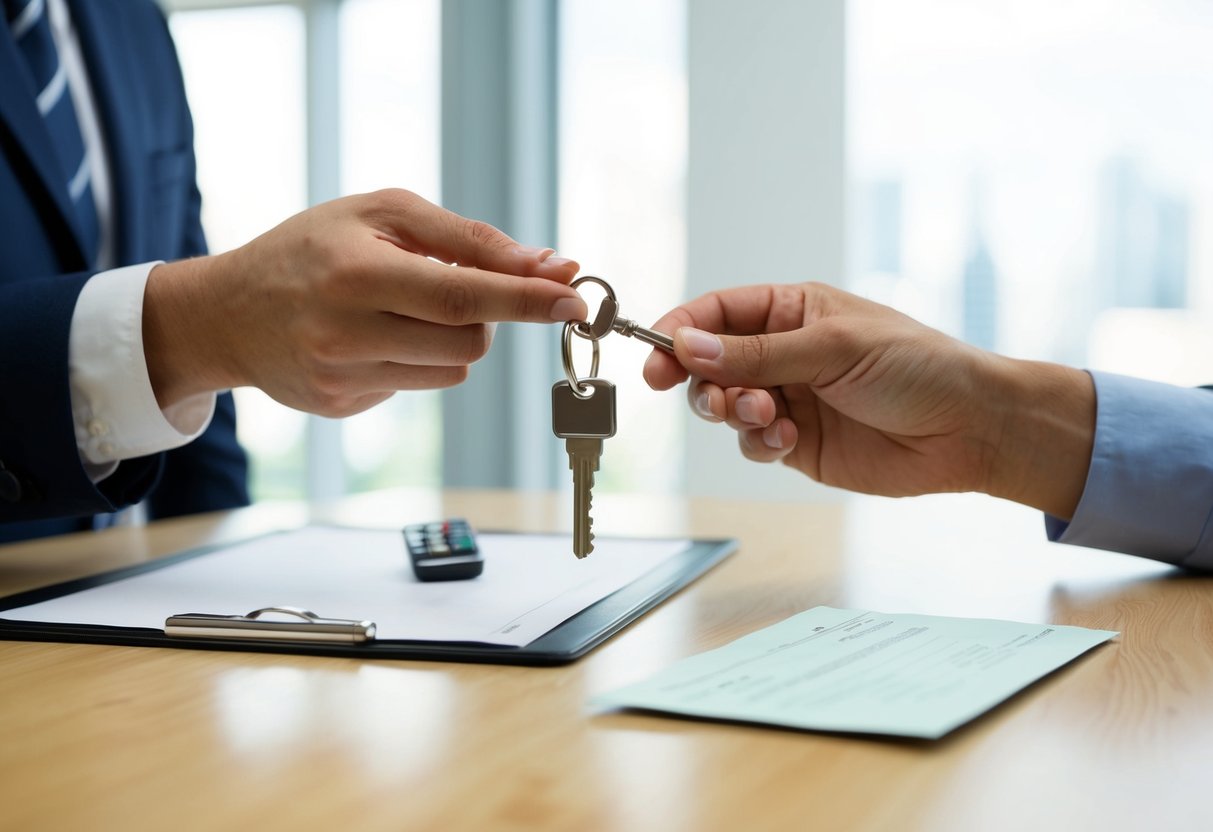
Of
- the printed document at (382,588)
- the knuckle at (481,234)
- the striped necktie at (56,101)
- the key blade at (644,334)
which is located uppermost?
the striped necktie at (56,101)

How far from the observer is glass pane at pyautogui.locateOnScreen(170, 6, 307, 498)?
3.95m

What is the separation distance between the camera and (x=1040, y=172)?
2.95m

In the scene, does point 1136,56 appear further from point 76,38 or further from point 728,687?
point 728,687

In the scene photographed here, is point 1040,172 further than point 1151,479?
Yes

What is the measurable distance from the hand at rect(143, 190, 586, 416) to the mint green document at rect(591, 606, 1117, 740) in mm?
279

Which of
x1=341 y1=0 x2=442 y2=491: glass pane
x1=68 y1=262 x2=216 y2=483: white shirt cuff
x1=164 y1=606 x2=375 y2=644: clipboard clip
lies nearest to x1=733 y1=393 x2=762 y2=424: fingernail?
x1=164 y1=606 x2=375 y2=644: clipboard clip

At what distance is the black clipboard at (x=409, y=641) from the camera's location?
2.01ft

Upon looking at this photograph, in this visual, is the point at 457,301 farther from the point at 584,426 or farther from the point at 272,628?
the point at 272,628

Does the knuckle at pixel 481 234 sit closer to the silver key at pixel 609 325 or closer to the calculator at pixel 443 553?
the silver key at pixel 609 325

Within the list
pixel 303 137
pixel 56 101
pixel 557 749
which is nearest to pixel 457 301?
pixel 557 749

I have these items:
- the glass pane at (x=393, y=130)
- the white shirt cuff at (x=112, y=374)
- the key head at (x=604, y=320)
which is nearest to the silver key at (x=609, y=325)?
the key head at (x=604, y=320)

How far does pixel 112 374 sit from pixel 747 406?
515 mm

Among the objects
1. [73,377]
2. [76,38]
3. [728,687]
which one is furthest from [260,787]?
[76,38]

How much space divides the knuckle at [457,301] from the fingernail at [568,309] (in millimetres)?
55
